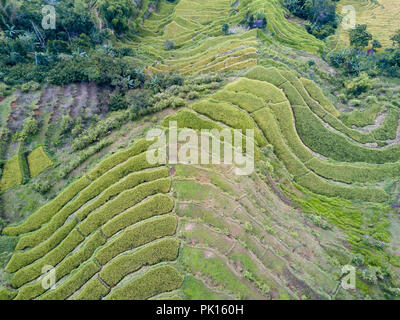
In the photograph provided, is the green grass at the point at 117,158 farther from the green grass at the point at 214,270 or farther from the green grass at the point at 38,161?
the green grass at the point at 214,270

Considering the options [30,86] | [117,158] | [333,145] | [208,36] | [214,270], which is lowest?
[214,270]


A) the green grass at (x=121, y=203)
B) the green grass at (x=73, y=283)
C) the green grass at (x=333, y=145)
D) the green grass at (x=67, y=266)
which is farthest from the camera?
the green grass at (x=333, y=145)

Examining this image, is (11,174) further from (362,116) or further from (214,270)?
(362,116)

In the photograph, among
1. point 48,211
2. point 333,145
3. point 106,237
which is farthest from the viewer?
point 333,145

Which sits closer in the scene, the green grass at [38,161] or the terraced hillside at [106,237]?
the terraced hillside at [106,237]

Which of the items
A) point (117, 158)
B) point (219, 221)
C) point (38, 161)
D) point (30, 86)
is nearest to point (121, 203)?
point (117, 158)

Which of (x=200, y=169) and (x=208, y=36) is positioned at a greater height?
(x=208, y=36)

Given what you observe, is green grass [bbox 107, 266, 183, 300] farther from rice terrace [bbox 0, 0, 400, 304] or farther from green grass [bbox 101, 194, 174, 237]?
green grass [bbox 101, 194, 174, 237]

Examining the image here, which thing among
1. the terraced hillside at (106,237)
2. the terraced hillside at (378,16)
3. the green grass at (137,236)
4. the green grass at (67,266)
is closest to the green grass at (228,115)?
the terraced hillside at (106,237)

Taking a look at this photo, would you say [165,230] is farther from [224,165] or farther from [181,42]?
[181,42]
